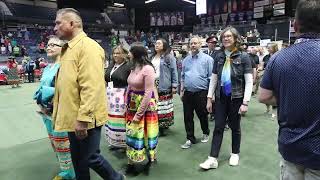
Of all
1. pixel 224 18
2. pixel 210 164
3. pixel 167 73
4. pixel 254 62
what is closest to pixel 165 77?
pixel 167 73

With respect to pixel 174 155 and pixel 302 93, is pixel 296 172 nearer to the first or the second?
pixel 302 93

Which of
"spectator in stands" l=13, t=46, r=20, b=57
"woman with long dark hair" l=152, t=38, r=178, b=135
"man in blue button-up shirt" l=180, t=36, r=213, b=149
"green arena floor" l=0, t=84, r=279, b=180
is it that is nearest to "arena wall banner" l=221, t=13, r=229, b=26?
"spectator in stands" l=13, t=46, r=20, b=57

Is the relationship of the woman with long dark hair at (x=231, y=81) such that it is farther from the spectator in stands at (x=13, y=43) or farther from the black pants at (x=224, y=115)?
the spectator in stands at (x=13, y=43)

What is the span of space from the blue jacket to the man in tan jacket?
2256 mm

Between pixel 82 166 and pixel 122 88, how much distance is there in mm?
1458

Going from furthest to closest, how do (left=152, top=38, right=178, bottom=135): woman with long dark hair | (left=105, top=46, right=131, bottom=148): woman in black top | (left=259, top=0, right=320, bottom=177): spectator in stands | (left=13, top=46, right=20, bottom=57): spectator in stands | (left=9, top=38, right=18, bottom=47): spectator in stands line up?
1. (left=9, top=38, right=18, bottom=47): spectator in stands
2. (left=13, top=46, right=20, bottom=57): spectator in stands
3. (left=152, top=38, right=178, bottom=135): woman with long dark hair
4. (left=105, top=46, right=131, bottom=148): woman in black top
5. (left=259, top=0, right=320, bottom=177): spectator in stands

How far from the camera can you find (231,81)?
127 inches

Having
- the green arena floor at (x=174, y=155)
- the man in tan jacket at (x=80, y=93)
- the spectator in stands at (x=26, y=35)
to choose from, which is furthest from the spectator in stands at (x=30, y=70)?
the man in tan jacket at (x=80, y=93)

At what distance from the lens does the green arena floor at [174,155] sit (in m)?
3.30

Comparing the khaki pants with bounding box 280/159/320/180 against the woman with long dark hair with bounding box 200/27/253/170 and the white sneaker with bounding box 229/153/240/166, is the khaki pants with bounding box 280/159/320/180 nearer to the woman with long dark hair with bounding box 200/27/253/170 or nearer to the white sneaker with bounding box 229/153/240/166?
the woman with long dark hair with bounding box 200/27/253/170

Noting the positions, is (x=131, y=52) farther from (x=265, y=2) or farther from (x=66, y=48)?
(x=265, y=2)

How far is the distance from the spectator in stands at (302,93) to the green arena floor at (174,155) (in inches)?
70.9

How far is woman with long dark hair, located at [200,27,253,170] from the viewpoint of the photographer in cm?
319

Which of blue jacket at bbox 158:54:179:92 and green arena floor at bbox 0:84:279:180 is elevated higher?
blue jacket at bbox 158:54:179:92
